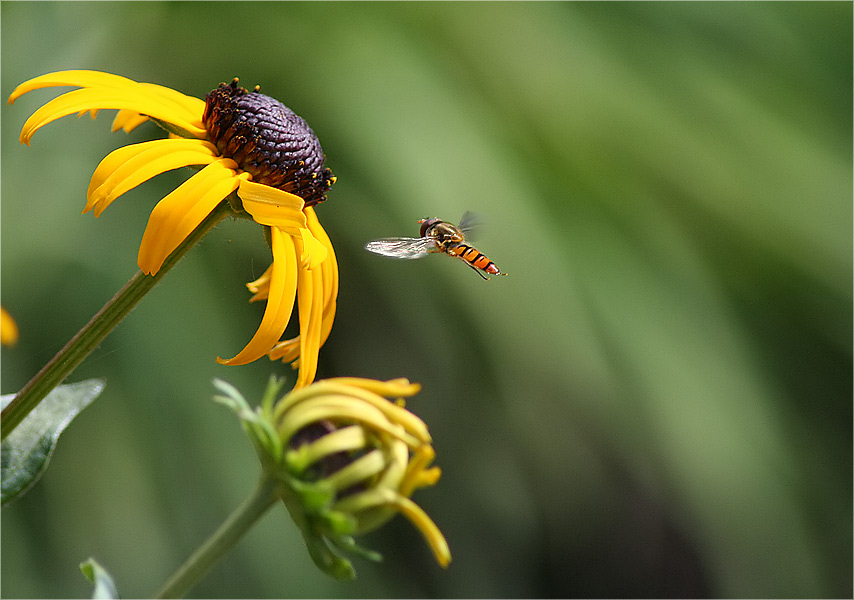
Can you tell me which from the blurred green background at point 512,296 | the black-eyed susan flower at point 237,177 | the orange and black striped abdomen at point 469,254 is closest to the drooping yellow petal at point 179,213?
the black-eyed susan flower at point 237,177

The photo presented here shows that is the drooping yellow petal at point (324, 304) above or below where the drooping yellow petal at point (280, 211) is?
below

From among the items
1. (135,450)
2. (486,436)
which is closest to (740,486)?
(486,436)

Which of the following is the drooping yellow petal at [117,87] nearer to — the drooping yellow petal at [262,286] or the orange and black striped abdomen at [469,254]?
the drooping yellow petal at [262,286]

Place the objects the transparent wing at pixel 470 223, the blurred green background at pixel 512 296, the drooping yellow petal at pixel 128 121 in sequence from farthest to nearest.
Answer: the blurred green background at pixel 512 296
the transparent wing at pixel 470 223
the drooping yellow petal at pixel 128 121

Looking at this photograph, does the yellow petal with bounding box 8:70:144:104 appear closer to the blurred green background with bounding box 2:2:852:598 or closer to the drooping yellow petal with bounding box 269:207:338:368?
the drooping yellow petal with bounding box 269:207:338:368

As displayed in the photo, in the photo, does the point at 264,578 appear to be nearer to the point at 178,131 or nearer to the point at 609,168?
the point at 609,168

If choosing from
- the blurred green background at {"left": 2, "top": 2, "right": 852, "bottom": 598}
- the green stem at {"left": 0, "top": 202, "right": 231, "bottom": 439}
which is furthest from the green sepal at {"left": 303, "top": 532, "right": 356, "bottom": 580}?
the blurred green background at {"left": 2, "top": 2, "right": 852, "bottom": 598}

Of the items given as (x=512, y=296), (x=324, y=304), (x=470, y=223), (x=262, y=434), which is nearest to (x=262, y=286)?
(x=324, y=304)

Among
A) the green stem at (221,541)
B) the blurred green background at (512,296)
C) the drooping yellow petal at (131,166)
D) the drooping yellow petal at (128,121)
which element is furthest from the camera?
the blurred green background at (512,296)

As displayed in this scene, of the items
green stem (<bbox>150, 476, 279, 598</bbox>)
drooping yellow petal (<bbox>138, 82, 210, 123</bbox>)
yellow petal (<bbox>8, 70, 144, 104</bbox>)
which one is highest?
yellow petal (<bbox>8, 70, 144, 104</bbox>)
